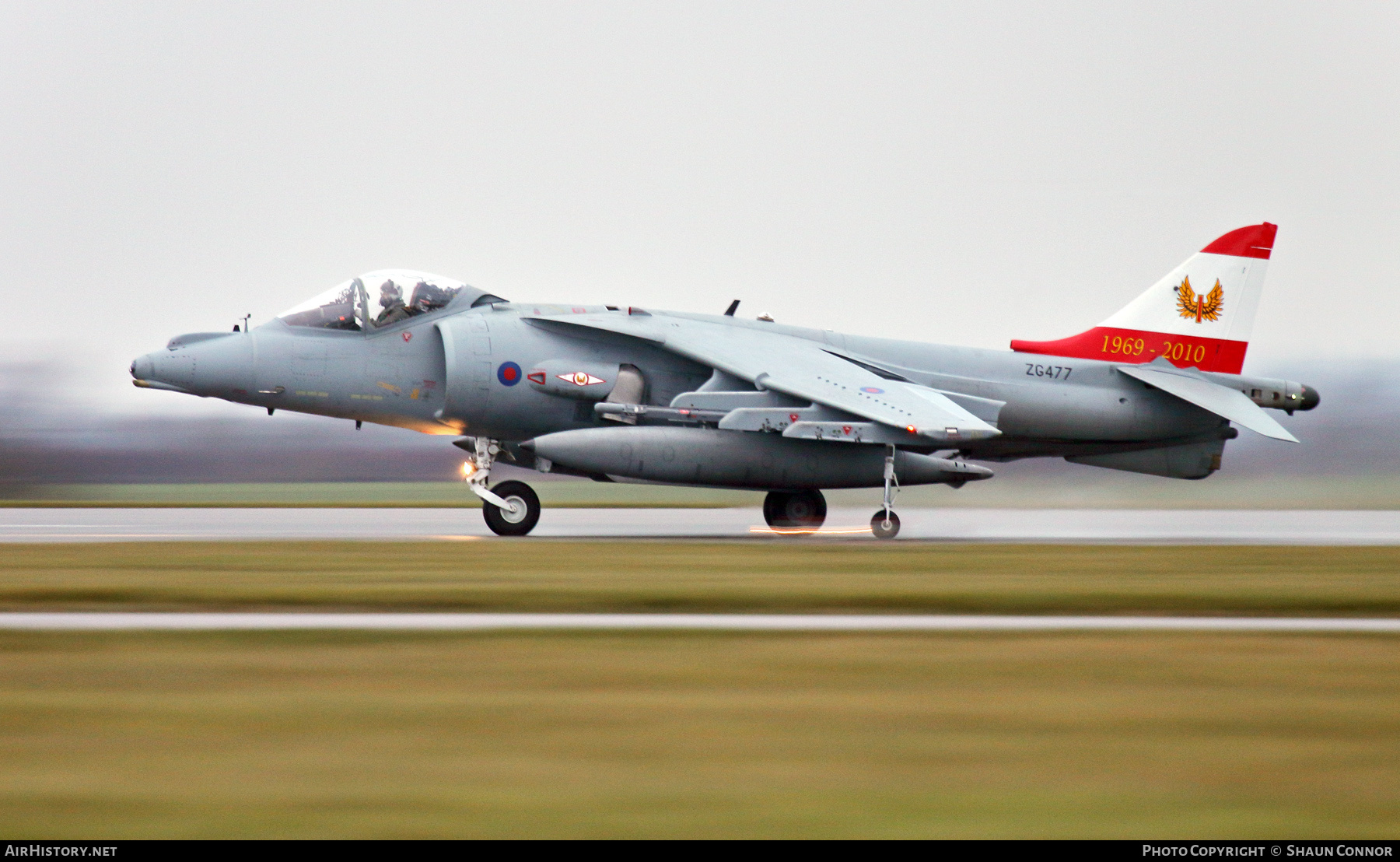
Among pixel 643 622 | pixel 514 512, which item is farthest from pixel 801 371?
pixel 643 622

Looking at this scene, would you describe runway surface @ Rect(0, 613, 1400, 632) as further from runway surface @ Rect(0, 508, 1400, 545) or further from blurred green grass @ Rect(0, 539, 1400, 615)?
runway surface @ Rect(0, 508, 1400, 545)

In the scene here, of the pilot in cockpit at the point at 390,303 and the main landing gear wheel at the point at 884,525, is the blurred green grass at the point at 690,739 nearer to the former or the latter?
the main landing gear wheel at the point at 884,525

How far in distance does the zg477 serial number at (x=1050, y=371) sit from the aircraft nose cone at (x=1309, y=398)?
12.2 ft

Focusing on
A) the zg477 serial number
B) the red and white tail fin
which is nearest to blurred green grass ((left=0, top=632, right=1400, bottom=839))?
the zg477 serial number

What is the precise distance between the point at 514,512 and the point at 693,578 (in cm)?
714

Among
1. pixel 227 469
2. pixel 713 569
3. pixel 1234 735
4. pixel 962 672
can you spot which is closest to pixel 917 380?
pixel 713 569

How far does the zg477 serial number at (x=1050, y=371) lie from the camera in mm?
20891

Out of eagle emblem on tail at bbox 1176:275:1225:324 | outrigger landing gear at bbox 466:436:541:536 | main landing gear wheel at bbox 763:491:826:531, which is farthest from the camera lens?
eagle emblem on tail at bbox 1176:275:1225:324

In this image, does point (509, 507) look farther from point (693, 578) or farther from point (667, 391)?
point (693, 578)

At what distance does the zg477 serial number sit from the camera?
20891 mm

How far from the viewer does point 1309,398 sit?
21.3 metres

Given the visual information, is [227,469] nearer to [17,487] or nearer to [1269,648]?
[17,487]

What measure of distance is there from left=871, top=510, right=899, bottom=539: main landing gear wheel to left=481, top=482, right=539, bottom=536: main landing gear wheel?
14.9 feet

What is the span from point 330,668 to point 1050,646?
419 cm
